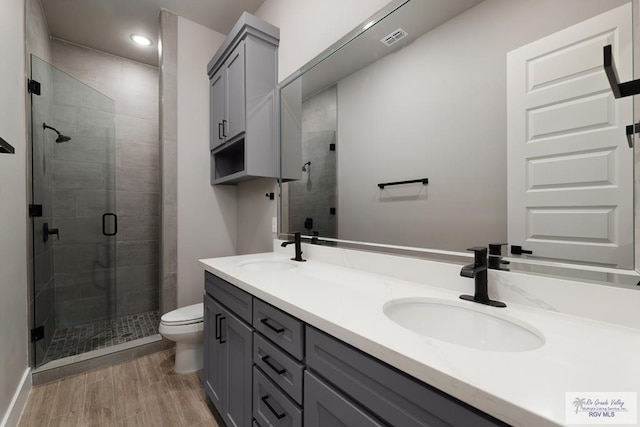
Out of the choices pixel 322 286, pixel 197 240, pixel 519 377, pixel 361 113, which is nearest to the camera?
pixel 519 377

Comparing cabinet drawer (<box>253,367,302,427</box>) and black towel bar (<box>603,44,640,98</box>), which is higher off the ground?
black towel bar (<box>603,44,640,98</box>)

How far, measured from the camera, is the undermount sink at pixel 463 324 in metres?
0.72

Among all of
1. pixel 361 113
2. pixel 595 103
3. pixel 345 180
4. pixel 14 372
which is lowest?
pixel 14 372

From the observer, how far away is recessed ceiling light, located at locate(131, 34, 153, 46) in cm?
262

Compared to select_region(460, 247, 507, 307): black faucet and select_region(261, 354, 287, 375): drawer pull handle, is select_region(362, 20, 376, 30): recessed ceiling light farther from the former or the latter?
select_region(261, 354, 287, 375): drawer pull handle

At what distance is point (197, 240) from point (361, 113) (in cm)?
193

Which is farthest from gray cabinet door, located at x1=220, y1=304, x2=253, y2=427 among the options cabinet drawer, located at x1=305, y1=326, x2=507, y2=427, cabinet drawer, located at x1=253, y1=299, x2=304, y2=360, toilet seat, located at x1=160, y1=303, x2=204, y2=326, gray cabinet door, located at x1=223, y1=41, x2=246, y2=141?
gray cabinet door, located at x1=223, y1=41, x2=246, y2=141

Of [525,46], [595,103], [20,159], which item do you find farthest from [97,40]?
[595,103]

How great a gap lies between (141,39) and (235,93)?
1547 millimetres

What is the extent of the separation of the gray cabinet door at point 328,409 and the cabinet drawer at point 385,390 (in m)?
0.02

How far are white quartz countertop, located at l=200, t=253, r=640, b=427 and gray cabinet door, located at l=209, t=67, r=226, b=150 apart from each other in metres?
1.80

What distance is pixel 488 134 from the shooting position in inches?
37.0

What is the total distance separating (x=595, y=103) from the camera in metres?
0.74

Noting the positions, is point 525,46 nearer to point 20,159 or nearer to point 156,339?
point 20,159
